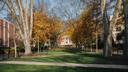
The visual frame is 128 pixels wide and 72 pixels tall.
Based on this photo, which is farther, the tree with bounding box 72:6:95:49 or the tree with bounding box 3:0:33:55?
the tree with bounding box 72:6:95:49

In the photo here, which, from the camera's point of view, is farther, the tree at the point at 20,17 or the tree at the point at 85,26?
the tree at the point at 85,26

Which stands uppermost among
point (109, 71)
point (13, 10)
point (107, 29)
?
point (13, 10)

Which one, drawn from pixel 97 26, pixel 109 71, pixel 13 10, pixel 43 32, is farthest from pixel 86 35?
pixel 109 71

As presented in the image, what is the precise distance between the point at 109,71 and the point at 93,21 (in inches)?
1818

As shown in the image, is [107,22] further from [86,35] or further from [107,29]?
[86,35]

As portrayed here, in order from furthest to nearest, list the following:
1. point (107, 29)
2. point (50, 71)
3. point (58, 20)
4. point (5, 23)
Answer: point (58, 20) → point (5, 23) → point (107, 29) → point (50, 71)

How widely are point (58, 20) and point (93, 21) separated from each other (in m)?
30.7

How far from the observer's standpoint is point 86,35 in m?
71.3

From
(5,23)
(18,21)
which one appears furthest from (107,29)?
(5,23)

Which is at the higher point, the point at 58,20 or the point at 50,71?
the point at 58,20

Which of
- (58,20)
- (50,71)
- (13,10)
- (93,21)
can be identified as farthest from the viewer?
(58,20)

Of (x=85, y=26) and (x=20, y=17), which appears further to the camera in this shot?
(x=85, y=26)

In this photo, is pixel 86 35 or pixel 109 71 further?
pixel 86 35

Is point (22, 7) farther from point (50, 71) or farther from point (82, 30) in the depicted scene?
point (82, 30)
